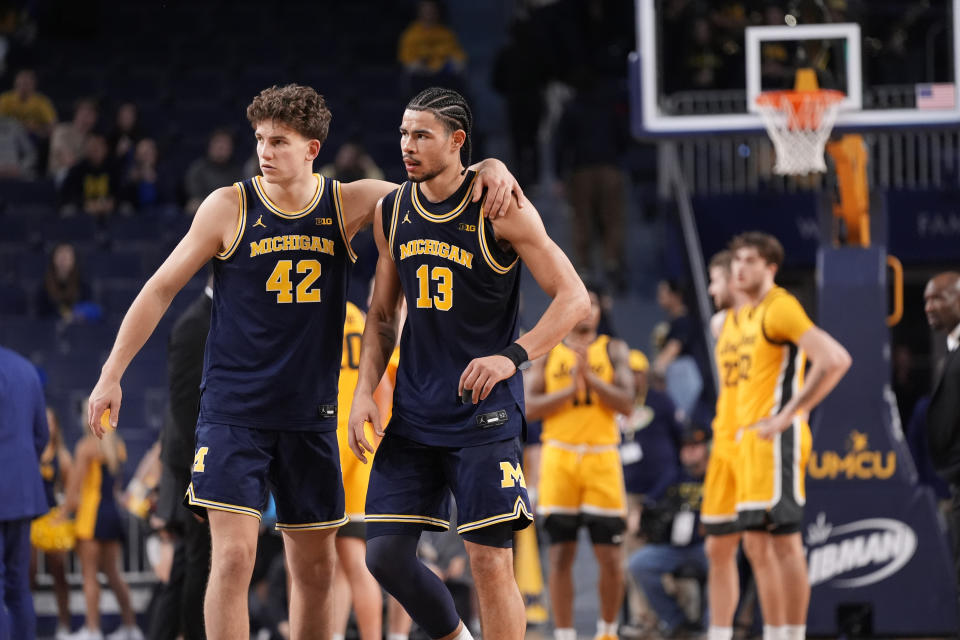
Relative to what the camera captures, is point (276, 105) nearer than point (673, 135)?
Yes

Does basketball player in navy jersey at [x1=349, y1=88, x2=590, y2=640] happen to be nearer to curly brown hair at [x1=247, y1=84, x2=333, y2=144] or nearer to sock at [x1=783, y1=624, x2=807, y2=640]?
curly brown hair at [x1=247, y1=84, x2=333, y2=144]

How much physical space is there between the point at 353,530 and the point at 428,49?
10642 mm

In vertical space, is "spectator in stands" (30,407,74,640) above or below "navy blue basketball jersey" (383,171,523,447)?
below

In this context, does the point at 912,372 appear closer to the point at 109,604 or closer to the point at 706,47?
the point at 706,47

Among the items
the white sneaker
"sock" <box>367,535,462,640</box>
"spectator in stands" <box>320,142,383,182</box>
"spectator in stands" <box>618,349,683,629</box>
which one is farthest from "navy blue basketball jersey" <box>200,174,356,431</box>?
"spectator in stands" <box>320,142,383,182</box>

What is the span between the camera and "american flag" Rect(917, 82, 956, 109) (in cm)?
967

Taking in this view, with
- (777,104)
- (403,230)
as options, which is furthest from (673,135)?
(403,230)

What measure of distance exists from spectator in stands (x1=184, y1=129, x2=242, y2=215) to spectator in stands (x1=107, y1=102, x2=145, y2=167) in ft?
3.96

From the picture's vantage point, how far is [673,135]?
9500 mm

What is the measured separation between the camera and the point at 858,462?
9.35 meters

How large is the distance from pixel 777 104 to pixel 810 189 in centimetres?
670

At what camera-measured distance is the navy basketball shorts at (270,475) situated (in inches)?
215

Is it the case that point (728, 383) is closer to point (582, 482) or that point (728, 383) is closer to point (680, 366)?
point (582, 482)

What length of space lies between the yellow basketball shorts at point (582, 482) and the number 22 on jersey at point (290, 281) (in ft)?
11.1
